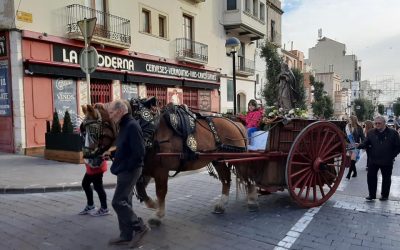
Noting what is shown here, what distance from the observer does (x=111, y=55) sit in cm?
1596

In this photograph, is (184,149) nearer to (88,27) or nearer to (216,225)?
(216,225)

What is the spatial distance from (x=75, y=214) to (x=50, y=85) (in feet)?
28.3

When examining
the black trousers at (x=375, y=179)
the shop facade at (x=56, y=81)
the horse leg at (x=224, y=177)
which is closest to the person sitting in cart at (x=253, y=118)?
the horse leg at (x=224, y=177)

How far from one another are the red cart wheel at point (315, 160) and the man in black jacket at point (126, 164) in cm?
263

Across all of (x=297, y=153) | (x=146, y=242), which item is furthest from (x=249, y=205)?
(x=146, y=242)

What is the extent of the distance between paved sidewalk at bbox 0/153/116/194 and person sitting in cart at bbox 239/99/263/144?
11.1 feet

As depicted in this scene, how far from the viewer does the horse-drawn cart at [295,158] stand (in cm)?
602

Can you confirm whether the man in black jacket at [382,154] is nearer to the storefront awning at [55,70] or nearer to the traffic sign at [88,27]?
the traffic sign at [88,27]

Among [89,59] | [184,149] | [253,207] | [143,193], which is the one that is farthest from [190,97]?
[184,149]

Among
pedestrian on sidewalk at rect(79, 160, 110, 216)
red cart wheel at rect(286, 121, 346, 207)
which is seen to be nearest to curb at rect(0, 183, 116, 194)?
pedestrian on sidewalk at rect(79, 160, 110, 216)

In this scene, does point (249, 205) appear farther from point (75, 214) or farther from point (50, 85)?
point (50, 85)

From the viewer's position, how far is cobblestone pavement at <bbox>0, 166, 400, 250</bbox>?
468 centimetres

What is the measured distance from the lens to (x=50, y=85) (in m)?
13.3

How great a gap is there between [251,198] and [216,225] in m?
1.09
